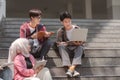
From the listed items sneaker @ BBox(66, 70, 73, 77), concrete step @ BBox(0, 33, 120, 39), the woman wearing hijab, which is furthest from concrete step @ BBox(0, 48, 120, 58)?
the woman wearing hijab

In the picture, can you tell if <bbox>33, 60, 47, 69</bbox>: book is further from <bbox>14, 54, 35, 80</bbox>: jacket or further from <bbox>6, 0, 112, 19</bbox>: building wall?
<bbox>6, 0, 112, 19</bbox>: building wall

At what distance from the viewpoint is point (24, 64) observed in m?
5.27

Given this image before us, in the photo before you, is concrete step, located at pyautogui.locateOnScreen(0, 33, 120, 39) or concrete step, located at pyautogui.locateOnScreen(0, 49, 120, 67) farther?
concrete step, located at pyautogui.locateOnScreen(0, 33, 120, 39)

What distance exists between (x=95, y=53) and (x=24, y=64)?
5.91 feet

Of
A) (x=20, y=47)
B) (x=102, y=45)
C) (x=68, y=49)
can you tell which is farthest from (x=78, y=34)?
(x=102, y=45)

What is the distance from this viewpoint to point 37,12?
616cm

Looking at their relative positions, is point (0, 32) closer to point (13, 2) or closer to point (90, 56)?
point (90, 56)

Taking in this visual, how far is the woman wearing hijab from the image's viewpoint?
516 centimetres

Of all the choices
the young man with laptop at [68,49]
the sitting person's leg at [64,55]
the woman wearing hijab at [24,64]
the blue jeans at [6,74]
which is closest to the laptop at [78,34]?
the young man with laptop at [68,49]

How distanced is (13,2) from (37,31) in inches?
522

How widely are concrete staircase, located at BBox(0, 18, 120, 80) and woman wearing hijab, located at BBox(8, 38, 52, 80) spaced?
78 cm

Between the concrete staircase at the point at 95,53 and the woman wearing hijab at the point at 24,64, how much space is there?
78 centimetres

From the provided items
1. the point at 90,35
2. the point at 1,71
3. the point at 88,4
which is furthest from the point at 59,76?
the point at 88,4

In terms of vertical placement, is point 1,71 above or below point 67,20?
below
